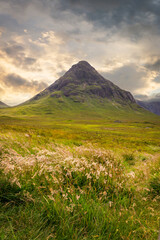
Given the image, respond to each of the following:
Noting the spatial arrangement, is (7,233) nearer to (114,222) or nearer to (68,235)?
(68,235)

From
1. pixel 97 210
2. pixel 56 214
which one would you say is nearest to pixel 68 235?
pixel 56 214

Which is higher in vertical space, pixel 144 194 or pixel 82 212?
pixel 82 212

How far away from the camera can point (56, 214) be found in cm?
218

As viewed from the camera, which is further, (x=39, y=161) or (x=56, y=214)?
(x=39, y=161)

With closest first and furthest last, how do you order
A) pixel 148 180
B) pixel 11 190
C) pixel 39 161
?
pixel 11 190
pixel 39 161
pixel 148 180

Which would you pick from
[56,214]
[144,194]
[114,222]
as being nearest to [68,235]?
[56,214]

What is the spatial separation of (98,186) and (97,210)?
100 cm

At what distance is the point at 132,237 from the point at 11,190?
8.72 ft

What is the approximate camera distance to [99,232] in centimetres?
205

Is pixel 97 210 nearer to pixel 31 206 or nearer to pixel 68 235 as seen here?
pixel 68 235

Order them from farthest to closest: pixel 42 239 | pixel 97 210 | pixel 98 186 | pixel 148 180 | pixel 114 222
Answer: pixel 148 180
pixel 98 186
pixel 97 210
pixel 114 222
pixel 42 239

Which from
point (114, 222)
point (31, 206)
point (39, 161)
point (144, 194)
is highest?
point (39, 161)

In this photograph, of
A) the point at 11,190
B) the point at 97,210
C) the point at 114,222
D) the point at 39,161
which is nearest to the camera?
the point at 114,222

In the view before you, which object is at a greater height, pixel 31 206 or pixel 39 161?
pixel 39 161
